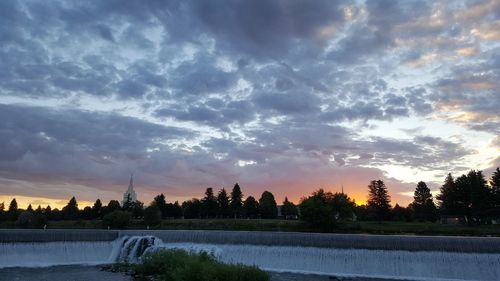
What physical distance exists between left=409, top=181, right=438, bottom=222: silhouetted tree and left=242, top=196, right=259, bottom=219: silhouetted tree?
34760 mm

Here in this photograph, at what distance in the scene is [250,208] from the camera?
333ft

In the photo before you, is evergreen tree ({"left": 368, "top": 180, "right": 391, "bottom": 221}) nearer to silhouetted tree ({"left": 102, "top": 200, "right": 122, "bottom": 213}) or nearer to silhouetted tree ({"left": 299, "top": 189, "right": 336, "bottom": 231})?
silhouetted tree ({"left": 299, "top": 189, "right": 336, "bottom": 231})

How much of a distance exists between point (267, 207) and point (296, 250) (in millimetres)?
62433

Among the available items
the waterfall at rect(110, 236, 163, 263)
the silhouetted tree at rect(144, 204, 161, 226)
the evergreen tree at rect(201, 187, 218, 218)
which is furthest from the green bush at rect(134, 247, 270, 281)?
the evergreen tree at rect(201, 187, 218, 218)

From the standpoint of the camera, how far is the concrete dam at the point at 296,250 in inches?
1399

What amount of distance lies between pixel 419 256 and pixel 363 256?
4584 mm

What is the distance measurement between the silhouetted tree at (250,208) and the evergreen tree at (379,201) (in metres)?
26.2

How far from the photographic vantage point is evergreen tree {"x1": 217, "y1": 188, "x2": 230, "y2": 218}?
101000 millimetres

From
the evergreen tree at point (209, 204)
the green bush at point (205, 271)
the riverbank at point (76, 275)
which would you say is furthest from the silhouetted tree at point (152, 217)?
the green bush at point (205, 271)

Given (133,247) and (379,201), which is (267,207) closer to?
(379,201)

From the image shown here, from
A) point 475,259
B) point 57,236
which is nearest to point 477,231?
point 475,259

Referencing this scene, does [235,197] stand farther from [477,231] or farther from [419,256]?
[419,256]

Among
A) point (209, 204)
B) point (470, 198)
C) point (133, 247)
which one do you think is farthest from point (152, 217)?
point (470, 198)

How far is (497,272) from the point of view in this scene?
34156mm
